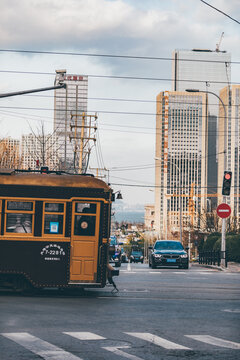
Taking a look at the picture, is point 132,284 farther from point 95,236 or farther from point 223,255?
point 223,255

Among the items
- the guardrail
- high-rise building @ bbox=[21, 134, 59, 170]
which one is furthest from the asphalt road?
the guardrail

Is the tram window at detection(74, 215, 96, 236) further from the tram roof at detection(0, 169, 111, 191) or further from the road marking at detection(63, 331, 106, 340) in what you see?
the road marking at detection(63, 331, 106, 340)

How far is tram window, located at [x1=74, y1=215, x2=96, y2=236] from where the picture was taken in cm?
1617

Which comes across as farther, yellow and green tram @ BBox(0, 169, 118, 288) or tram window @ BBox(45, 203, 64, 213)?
tram window @ BBox(45, 203, 64, 213)

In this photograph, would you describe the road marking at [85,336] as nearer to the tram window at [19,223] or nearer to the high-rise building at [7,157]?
the tram window at [19,223]

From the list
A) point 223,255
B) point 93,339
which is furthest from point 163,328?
point 223,255

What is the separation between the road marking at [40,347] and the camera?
814 centimetres

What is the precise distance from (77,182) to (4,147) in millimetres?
25573

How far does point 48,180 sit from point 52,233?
123cm

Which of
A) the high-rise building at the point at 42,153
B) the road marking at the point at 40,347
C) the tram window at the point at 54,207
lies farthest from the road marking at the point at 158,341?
the high-rise building at the point at 42,153

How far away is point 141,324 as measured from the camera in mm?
11203

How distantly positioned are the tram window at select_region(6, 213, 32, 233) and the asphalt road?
4.82 feet

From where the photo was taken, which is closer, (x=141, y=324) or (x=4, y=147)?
(x=141, y=324)

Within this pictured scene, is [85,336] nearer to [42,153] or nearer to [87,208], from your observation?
[87,208]
